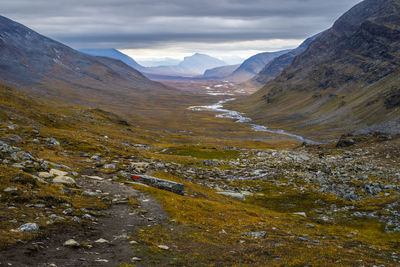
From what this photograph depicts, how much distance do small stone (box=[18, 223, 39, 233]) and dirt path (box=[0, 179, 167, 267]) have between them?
0.70m

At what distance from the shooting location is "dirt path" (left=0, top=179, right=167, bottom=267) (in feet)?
39.2

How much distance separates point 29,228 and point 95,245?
10.3 ft

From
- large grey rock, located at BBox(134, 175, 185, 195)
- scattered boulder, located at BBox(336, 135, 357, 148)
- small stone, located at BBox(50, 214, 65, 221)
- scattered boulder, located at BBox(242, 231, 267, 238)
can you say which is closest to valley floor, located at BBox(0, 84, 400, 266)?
scattered boulder, located at BBox(242, 231, 267, 238)

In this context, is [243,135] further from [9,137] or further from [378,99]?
[9,137]

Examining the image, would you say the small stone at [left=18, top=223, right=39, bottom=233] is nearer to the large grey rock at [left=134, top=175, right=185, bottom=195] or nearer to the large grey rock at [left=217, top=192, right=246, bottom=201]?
the large grey rock at [left=134, top=175, right=185, bottom=195]

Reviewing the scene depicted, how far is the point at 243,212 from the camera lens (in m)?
27.0

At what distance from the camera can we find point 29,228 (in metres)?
13.7

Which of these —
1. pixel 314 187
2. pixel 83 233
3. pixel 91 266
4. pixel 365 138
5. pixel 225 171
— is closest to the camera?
pixel 91 266

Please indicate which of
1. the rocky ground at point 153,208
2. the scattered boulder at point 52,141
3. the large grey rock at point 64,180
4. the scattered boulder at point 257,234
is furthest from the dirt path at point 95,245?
the scattered boulder at point 52,141

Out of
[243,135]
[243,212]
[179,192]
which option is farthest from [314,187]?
[243,135]

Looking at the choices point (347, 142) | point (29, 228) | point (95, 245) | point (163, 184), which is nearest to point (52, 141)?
point (163, 184)

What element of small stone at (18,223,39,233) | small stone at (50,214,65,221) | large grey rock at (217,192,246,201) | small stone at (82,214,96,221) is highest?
small stone at (18,223,39,233)

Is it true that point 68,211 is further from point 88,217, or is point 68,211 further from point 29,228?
point 29,228

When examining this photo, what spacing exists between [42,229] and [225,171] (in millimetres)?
36703
